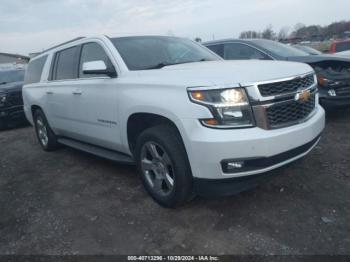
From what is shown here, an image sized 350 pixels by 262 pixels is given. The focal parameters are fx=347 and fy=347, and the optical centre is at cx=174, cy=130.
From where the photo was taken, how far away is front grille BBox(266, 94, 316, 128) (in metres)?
2.94

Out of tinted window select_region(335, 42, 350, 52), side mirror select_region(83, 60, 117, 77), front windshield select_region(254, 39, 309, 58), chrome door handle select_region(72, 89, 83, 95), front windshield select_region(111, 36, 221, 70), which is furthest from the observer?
tinted window select_region(335, 42, 350, 52)

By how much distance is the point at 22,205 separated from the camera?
4.05m

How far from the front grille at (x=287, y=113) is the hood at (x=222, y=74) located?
0.26 metres

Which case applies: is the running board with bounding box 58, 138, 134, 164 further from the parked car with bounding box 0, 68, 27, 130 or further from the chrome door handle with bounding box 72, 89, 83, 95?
the parked car with bounding box 0, 68, 27, 130

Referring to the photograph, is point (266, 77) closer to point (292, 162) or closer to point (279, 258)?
point (292, 162)

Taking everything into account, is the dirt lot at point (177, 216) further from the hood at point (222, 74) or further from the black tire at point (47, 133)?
the black tire at point (47, 133)

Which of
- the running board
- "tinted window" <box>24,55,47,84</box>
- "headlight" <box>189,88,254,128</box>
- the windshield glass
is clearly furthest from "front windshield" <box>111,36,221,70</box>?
the windshield glass

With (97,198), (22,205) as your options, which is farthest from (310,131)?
(22,205)

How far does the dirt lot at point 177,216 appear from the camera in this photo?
2891mm

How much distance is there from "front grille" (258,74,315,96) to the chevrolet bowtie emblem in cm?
5

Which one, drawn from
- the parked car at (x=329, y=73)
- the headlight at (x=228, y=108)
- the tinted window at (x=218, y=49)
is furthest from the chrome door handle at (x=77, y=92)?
the tinted window at (x=218, y=49)

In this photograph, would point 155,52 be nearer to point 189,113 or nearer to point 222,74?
point 222,74

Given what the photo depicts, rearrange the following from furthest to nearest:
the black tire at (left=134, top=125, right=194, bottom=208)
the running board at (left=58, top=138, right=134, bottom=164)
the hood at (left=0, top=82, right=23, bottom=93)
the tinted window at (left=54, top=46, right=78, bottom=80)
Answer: the hood at (left=0, top=82, right=23, bottom=93)
the tinted window at (left=54, top=46, right=78, bottom=80)
the running board at (left=58, top=138, right=134, bottom=164)
the black tire at (left=134, top=125, right=194, bottom=208)

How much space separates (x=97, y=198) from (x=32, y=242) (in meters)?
0.96
